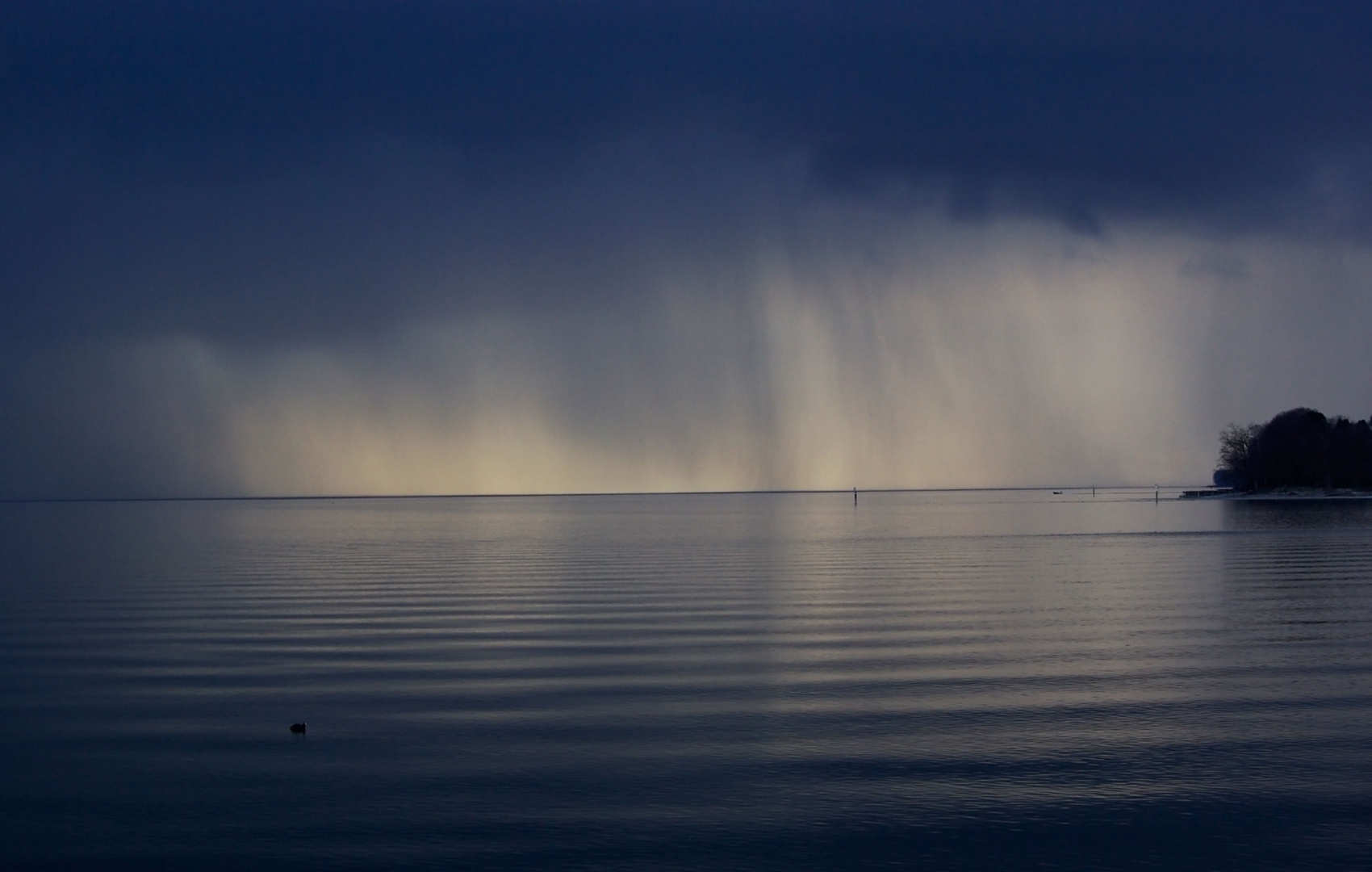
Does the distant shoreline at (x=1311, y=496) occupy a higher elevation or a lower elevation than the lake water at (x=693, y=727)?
higher

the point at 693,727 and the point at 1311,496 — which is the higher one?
the point at 1311,496

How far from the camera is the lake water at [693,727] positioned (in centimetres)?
1309

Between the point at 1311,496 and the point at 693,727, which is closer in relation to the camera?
the point at 693,727

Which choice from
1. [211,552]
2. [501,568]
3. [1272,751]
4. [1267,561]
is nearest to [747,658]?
[1272,751]

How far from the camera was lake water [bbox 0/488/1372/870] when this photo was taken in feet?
43.0

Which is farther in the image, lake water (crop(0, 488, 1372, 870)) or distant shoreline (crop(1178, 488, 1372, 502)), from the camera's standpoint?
distant shoreline (crop(1178, 488, 1372, 502))

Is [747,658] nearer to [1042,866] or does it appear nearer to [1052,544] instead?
[1042,866]

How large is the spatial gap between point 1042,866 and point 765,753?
5384 mm

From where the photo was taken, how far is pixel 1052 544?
71.0 metres

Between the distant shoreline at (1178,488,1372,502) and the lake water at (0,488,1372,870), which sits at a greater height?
the distant shoreline at (1178,488,1372,502)

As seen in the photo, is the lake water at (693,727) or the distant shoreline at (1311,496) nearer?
the lake water at (693,727)

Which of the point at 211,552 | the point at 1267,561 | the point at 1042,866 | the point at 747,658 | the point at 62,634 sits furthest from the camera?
the point at 211,552

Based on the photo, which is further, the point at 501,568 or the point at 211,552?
the point at 211,552

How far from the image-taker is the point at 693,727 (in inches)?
733
